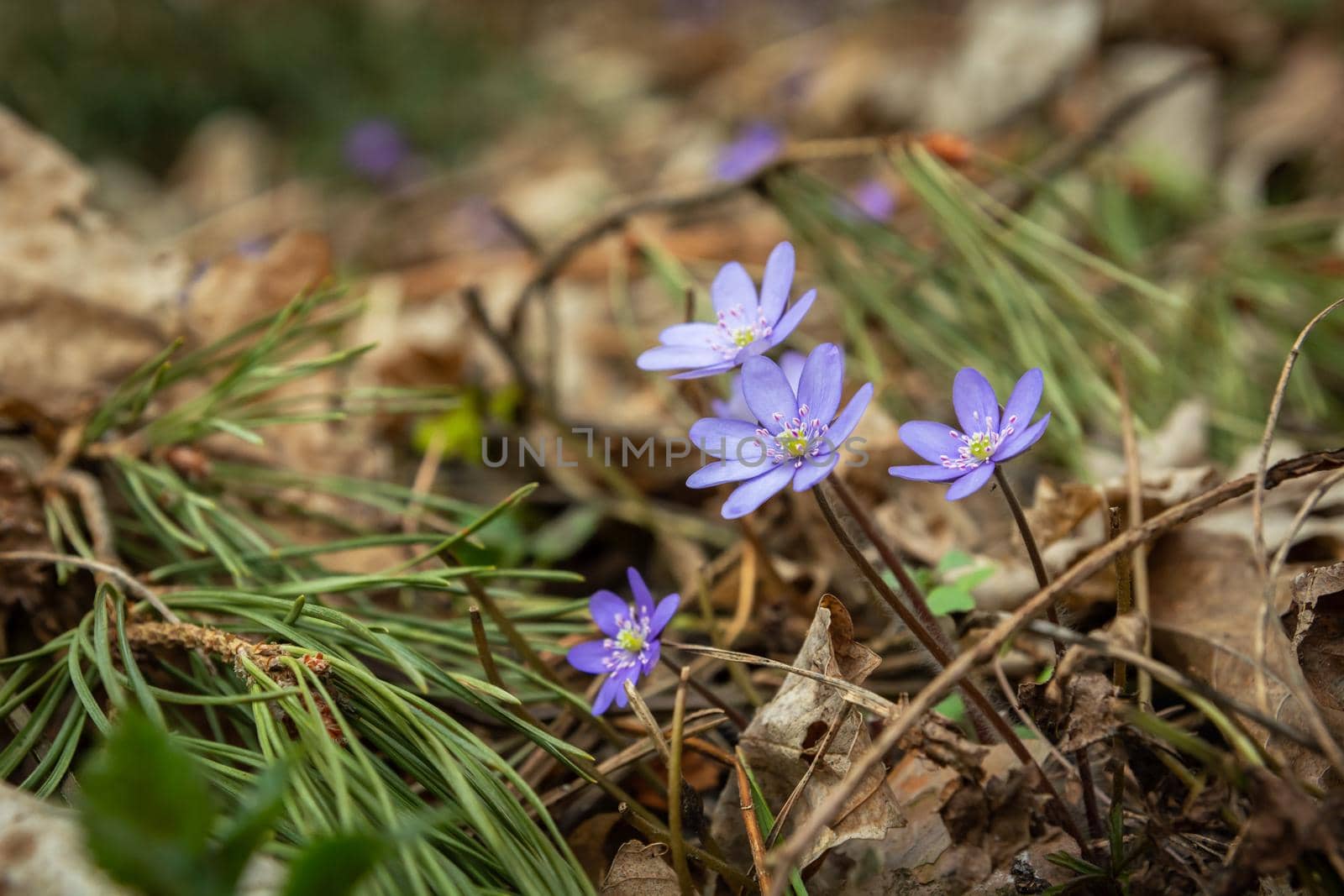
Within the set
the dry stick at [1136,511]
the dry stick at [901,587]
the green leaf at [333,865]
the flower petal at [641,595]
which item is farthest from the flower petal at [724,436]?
the green leaf at [333,865]

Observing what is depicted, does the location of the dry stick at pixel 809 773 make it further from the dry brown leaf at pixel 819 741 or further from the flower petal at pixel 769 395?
the flower petal at pixel 769 395

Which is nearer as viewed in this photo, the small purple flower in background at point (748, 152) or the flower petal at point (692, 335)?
the flower petal at point (692, 335)

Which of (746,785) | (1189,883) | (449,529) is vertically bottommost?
(1189,883)

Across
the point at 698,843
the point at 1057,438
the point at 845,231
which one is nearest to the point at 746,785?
the point at 698,843

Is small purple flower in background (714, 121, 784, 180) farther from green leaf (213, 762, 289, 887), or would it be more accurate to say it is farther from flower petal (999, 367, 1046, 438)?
green leaf (213, 762, 289, 887)

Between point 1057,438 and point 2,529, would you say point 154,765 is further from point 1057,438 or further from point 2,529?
point 1057,438

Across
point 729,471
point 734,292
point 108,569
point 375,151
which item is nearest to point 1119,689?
point 729,471
